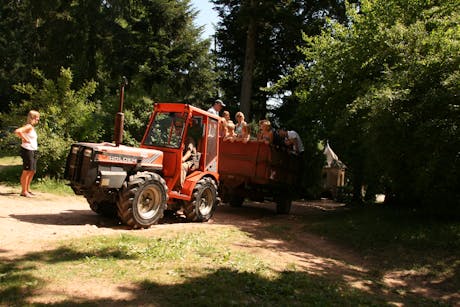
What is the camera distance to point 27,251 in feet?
18.7

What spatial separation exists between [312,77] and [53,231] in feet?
32.1

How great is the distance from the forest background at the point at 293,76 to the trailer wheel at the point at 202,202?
151 inches

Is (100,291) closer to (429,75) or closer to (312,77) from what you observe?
(429,75)

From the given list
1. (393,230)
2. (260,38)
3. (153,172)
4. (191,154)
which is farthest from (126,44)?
(393,230)

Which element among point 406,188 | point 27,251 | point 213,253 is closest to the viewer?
point 27,251

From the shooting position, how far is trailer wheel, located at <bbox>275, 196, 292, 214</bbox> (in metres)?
12.5

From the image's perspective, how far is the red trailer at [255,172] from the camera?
444 inches

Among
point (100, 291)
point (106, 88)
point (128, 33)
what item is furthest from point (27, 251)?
point (128, 33)

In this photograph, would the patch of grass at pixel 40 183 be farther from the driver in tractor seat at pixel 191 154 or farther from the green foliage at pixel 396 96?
the green foliage at pixel 396 96

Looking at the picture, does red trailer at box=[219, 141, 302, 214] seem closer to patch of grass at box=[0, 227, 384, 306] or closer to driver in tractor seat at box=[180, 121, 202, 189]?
driver in tractor seat at box=[180, 121, 202, 189]

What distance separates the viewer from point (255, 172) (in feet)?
37.0

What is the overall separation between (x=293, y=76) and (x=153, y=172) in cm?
799

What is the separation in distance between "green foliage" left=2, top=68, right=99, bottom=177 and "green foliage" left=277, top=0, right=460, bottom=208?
696cm

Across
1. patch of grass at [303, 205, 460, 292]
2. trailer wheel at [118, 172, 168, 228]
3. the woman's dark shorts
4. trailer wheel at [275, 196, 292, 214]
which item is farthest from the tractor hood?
trailer wheel at [275, 196, 292, 214]
